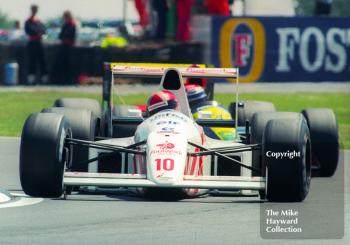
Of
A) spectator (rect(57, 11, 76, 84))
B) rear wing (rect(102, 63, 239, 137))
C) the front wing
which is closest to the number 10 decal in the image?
the front wing

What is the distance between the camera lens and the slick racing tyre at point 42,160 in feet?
34.6

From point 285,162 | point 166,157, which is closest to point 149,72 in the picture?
point 166,157

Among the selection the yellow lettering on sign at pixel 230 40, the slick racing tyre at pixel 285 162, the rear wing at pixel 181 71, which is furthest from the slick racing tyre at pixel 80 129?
the yellow lettering on sign at pixel 230 40

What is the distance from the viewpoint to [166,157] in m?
10.6

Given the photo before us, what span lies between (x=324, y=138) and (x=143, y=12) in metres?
18.3

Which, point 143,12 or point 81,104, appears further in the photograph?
point 143,12

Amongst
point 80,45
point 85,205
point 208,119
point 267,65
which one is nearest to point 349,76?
point 267,65

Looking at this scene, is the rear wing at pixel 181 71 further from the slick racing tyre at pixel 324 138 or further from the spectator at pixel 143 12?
the spectator at pixel 143 12

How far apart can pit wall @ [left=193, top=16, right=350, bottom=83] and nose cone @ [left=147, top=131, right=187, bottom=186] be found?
17.8 metres

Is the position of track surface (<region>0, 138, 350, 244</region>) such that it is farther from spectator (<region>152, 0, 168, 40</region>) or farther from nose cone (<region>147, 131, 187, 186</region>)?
spectator (<region>152, 0, 168, 40</region>)

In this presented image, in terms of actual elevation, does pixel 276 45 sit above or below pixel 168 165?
below

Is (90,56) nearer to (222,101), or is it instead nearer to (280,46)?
(222,101)

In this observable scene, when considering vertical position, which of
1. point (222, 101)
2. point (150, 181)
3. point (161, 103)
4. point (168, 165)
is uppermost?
point (161, 103)

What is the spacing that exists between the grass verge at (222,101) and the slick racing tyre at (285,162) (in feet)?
29.7
